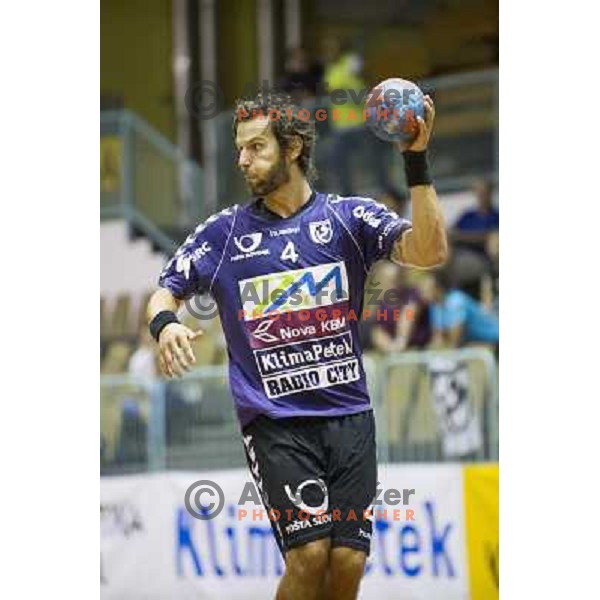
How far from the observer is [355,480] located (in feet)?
25.5

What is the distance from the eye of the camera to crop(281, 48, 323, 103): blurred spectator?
865cm

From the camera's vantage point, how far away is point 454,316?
9.77 m

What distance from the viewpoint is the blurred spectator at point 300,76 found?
8.65 m

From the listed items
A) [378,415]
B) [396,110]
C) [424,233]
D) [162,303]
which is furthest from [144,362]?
[396,110]

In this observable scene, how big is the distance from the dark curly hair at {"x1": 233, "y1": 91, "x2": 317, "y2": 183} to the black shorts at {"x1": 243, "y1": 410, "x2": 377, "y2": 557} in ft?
4.12

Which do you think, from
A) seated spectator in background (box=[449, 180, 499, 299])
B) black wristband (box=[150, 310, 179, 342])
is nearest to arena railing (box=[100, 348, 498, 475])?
seated spectator in background (box=[449, 180, 499, 299])

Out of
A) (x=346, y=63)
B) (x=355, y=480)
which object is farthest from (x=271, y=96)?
(x=355, y=480)

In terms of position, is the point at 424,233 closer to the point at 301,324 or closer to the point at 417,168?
the point at 417,168

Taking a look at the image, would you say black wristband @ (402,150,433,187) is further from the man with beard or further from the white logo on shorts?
the white logo on shorts

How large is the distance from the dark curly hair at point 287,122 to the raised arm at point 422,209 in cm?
63

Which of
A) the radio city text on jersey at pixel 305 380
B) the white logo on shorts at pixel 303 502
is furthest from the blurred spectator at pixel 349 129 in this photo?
the white logo on shorts at pixel 303 502
